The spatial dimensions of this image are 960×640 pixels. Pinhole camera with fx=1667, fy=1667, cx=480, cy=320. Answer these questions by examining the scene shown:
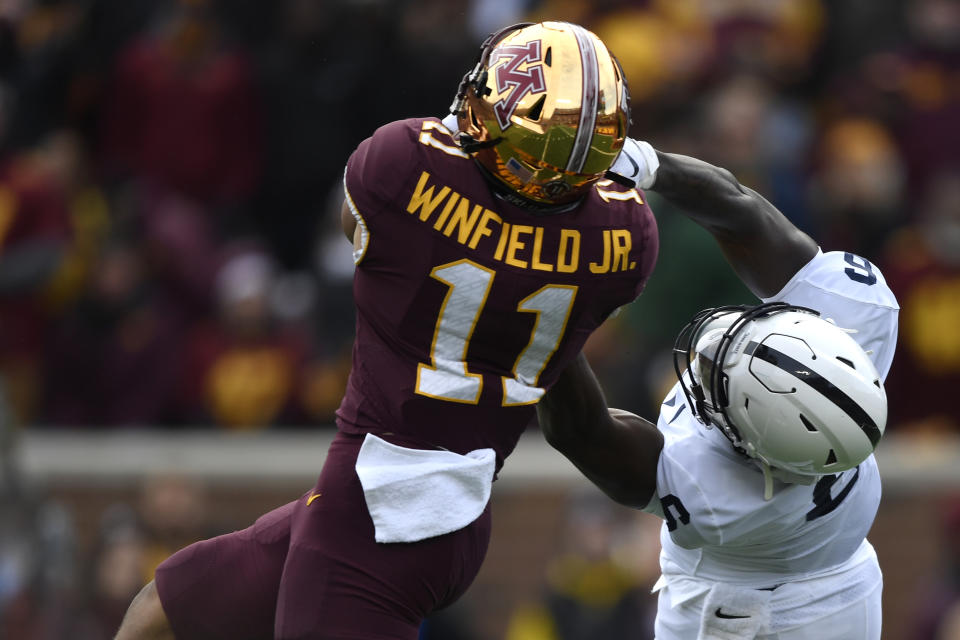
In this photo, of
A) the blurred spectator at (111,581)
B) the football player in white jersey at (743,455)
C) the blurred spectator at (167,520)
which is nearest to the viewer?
the football player in white jersey at (743,455)

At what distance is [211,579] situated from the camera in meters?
4.46

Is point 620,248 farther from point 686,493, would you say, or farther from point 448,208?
point 686,493

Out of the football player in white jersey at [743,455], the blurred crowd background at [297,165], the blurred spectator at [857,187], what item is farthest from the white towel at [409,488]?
the blurred spectator at [857,187]

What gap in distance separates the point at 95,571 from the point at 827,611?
14.0 ft

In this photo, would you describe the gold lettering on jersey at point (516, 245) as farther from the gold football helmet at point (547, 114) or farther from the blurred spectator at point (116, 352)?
the blurred spectator at point (116, 352)

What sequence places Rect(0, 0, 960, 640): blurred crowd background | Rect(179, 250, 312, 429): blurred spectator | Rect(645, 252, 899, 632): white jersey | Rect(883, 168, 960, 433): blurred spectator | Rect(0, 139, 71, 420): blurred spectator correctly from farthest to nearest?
1. Rect(0, 139, 71, 420): blurred spectator
2. Rect(179, 250, 312, 429): blurred spectator
3. Rect(0, 0, 960, 640): blurred crowd background
4. Rect(883, 168, 960, 433): blurred spectator
5. Rect(645, 252, 899, 632): white jersey

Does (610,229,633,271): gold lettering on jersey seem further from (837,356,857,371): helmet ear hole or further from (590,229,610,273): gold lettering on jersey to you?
(837,356,857,371): helmet ear hole

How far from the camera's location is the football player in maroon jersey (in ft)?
13.4

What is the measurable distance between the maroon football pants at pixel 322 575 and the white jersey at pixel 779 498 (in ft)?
2.26

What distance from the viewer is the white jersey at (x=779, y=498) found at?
15.5 ft

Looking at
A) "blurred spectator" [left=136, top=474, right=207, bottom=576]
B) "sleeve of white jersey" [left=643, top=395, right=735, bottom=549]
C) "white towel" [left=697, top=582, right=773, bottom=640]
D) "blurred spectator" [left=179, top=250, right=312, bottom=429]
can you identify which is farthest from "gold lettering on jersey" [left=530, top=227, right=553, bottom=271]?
"blurred spectator" [left=179, top=250, right=312, bottom=429]

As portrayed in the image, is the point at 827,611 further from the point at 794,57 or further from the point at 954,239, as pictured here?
the point at 794,57

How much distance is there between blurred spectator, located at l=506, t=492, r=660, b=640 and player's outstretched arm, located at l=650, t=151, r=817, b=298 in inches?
121

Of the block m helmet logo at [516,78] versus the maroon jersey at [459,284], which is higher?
the block m helmet logo at [516,78]
